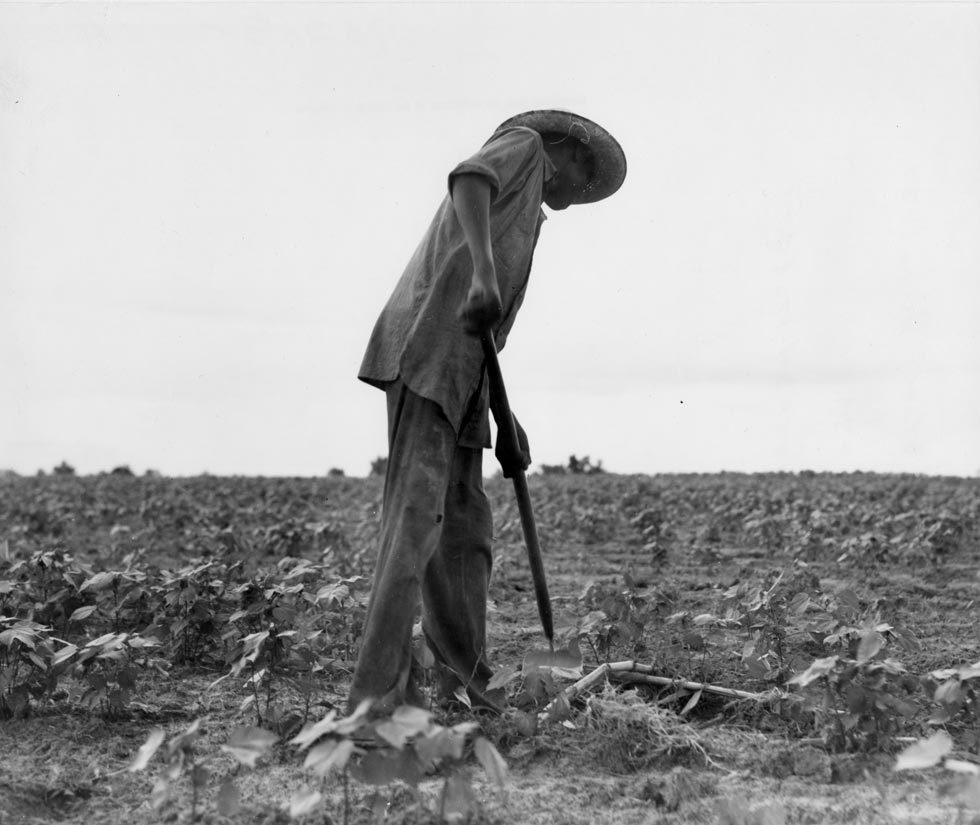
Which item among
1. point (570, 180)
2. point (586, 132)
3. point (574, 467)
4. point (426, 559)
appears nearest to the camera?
point (426, 559)

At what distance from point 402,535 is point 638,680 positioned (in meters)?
1.13

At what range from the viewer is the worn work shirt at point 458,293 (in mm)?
3131

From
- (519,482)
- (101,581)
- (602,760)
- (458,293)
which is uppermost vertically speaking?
(458,293)

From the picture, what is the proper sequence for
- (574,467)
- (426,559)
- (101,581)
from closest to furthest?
(426,559), (101,581), (574,467)

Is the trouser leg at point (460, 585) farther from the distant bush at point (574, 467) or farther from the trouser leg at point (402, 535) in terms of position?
the distant bush at point (574, 467)

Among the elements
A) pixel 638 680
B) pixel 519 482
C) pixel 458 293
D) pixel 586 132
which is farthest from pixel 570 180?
pixel 638 680

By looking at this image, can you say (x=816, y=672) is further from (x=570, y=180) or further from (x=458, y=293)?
(x=570, y=180)

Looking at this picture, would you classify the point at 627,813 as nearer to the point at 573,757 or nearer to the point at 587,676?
the point at 573,757

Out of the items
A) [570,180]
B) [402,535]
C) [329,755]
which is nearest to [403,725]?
[329,755]

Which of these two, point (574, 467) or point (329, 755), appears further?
point (574, 467)

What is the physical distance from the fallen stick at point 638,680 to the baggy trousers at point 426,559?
289 mm

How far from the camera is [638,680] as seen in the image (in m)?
3.69

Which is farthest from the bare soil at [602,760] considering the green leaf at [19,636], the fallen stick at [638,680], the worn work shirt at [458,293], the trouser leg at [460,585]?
the worn work shirt at [458,293]

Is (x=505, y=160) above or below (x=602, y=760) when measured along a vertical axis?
Answer: above
